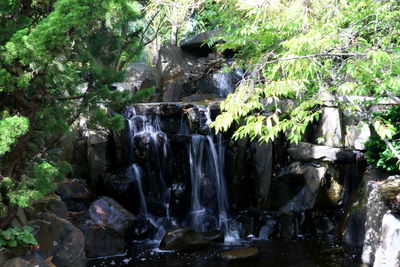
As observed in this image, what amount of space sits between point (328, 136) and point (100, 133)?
621cm

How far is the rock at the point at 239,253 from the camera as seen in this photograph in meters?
7.62

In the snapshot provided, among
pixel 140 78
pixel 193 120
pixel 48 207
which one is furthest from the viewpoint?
pixel 140 78

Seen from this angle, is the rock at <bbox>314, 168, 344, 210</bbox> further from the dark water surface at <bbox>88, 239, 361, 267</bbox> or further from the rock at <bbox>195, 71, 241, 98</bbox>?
the rock at <bbox>195, 71, 241, 98</bbox>

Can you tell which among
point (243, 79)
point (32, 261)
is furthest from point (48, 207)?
point (243, 79)

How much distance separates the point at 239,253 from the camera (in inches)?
307

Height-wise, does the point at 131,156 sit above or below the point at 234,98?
below

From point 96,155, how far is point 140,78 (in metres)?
5.06

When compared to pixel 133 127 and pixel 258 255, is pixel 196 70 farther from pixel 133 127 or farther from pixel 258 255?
pixel 258 255

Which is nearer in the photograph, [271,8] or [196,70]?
[271,8]

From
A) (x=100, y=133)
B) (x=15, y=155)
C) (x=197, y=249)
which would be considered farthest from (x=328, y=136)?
(x=15, y=155)

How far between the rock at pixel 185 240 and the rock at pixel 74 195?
6.86 ft

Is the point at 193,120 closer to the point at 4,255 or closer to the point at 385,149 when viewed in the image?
the point at 385,149

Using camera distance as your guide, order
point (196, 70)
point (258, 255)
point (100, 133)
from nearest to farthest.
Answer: point (258, 255), point (100, 133), point (196, 70)

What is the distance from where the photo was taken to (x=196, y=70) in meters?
15.5
